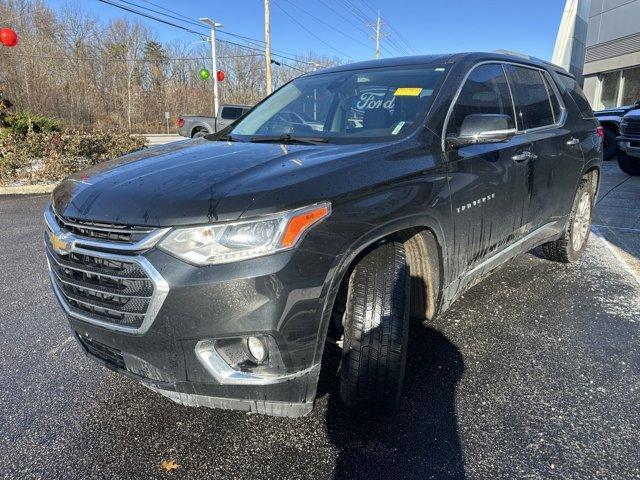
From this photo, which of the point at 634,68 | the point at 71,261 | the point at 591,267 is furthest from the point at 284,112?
the point at 634,68

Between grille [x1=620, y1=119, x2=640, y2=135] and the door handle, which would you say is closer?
the door handle

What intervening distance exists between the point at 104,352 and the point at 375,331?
123 centimetres

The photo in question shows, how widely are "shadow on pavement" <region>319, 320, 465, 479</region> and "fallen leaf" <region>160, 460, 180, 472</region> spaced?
71cm

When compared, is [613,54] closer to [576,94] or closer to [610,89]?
[610,89]

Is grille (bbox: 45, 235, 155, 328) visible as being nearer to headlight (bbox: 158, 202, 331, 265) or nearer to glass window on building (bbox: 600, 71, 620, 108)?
headlight (bbox: 158, 202, 331, 265)

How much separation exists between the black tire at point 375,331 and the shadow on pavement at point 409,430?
156mm

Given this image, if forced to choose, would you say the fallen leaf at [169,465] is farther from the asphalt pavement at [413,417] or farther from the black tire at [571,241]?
the black tire at [571,241]

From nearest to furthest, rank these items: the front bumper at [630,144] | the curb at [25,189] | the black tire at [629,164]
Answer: the front bumper at [630,144]
the curb at [25,189]
the black tire at [629,164]

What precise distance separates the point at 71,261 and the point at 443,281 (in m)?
1.85

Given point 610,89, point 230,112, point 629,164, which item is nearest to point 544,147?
point 629,164

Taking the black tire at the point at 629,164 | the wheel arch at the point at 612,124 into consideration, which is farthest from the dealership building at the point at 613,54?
the black tire at the point at 629,164

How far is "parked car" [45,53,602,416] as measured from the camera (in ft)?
6.11

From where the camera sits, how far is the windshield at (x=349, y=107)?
2812mm

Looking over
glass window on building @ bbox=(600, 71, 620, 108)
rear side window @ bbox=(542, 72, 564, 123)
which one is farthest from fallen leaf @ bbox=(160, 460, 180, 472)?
glass window on building @ bbox=(600, 71, 620, 108)
